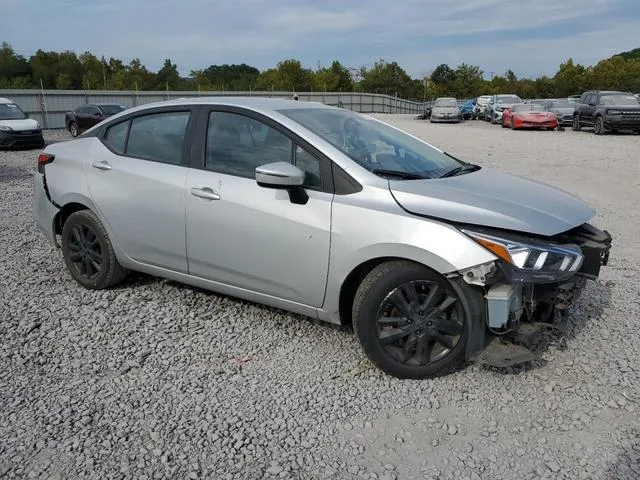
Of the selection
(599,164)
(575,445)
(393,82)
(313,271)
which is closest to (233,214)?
(313,271)

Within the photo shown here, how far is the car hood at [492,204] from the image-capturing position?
3.24 m

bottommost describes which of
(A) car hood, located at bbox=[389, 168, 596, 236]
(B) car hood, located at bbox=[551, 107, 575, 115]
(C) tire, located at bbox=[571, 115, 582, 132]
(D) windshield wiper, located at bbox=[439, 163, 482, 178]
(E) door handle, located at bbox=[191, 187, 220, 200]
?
(C) tire, located at bbox=[571, 115, 582, 132]

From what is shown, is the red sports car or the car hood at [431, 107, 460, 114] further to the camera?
the car hood at [431, 107, 460, 114]

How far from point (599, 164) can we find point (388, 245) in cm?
1193

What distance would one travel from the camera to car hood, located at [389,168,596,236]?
3244 millimetres

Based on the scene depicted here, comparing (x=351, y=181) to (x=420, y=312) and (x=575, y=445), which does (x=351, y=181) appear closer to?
(x=420, y=312)

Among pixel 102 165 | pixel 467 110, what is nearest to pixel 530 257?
pixel 102 165

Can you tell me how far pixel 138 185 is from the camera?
4410mm

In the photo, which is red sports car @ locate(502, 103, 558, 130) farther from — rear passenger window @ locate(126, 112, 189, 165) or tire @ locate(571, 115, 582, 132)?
rear passenger window @ locate(126, 112, 189, 165)

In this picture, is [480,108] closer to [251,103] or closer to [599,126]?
[599,126]

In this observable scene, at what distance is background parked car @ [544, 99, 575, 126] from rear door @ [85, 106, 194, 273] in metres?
26.9

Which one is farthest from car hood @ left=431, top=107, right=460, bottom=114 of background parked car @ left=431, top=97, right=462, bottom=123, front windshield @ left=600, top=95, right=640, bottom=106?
front windshield @ left=600, top=95, right=640, bottom=106

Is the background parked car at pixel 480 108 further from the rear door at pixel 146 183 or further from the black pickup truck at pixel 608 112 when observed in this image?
the rear door at pixel 146 183

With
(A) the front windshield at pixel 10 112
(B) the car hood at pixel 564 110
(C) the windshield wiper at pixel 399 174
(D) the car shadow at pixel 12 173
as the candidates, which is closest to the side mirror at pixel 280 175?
(C) the windshield wiper at pixel 399 174
